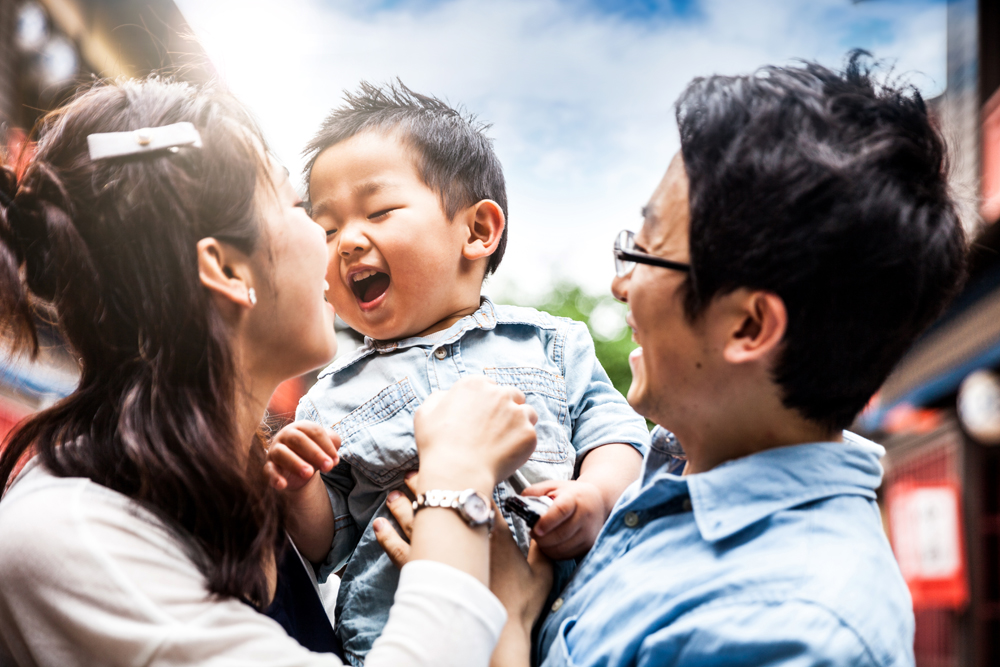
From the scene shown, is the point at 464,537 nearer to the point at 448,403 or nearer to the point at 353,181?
Answer: the point at 448,403

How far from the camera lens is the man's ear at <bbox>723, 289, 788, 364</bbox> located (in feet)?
4.18

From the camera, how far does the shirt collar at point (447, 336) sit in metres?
1.88

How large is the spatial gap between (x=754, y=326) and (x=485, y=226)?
934 millimetres

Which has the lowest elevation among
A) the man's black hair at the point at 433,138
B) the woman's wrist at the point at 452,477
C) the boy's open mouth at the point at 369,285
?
the woman's wrist at the point at 452,477

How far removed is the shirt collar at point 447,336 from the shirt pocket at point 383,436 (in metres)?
0.12

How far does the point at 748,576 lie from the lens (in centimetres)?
117

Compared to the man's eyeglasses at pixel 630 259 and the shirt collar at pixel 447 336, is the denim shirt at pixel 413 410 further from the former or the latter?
the man's eyeglasses at pixel 630 259

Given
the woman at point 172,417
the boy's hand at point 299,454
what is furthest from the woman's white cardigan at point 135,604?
the boy's hand at point 299,454

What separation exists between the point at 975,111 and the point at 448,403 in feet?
31.4

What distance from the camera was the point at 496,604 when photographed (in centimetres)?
120

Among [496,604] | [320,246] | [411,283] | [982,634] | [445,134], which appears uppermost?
[445,134]

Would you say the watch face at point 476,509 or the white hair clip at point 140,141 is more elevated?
the white hair clip at point 140,141

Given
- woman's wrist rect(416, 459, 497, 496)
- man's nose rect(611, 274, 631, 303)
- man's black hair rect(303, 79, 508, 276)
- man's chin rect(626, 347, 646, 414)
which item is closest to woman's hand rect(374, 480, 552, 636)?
woman's wrist rect(416, 459, 497, 496)

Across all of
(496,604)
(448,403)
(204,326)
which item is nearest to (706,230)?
(448,403)
